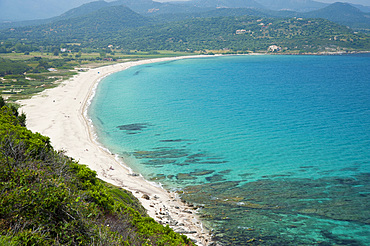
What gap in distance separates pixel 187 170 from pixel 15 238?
25407 millimetres

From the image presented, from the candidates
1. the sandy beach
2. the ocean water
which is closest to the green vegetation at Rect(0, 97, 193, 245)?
the sandy beach

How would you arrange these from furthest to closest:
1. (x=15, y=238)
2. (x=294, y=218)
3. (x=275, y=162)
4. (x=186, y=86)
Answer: (x=186, y=86) → (x=275, y=162) → (x=294, y=218) → (x=15, y=238)

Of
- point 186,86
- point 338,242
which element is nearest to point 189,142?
Result: point 338,242

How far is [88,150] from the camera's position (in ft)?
127

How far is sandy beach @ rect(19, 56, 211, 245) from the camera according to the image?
2330 cm

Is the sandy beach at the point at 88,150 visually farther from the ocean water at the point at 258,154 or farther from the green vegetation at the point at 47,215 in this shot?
the green vegetation at the point at 47,215

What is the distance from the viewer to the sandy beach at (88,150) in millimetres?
23297

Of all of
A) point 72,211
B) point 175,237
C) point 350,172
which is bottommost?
point 350,172

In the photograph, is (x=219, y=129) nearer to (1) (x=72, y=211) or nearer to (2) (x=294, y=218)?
(2) (x=294, y=218)

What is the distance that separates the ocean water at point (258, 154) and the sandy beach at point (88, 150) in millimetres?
1568

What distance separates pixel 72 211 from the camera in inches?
464

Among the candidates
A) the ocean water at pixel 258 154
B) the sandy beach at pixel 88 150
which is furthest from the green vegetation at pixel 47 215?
the ocean water at pixel 258 154

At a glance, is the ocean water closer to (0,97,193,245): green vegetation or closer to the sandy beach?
the sandy beach

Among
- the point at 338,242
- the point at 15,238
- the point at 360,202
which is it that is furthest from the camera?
the point at 360,202
